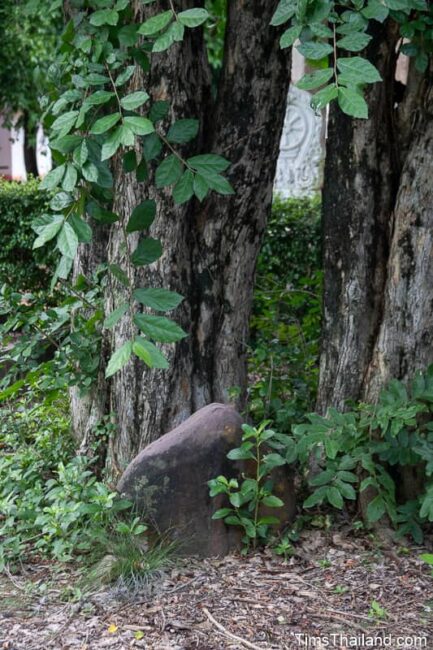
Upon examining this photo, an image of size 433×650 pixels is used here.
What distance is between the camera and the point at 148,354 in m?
3.14

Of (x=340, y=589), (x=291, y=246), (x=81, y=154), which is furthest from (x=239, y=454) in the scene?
(x=291, y=246)

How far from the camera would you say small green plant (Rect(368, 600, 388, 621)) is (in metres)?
3.88

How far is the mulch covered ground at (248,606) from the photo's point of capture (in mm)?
3736

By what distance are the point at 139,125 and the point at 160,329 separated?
0.85 metres

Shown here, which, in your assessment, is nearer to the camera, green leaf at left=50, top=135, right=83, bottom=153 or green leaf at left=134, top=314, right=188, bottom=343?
green leaf at left=134, top=314, right=188, bottom=343

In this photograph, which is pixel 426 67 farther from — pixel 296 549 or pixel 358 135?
pixel 296 549

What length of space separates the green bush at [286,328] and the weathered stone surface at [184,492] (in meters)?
0.70

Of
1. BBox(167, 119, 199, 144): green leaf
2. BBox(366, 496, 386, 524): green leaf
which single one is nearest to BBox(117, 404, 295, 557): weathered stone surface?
BBox(366, 496, 386, 524): green leaf

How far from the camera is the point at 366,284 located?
187 inches

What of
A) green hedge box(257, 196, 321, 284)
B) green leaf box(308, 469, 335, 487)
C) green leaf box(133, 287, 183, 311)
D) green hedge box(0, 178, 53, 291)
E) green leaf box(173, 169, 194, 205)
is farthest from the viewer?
green hedge box(0, 178, 53, 291)

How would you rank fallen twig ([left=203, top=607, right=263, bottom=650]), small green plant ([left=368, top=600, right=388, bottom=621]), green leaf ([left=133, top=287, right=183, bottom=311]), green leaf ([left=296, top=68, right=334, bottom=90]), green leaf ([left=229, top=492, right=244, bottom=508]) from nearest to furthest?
green leaf ([left=296, top=68, right=334, bottom=90]) < green leaf ([left=133, top=287, right=183, bottom=311]) < fallen twig ([left=203, top=607, right=263, bottom=650]) < small green plant ([left=368, top=600, right=388, bottom=621]) < green leaf ([left=229, top=492, right=244, bottom=508])

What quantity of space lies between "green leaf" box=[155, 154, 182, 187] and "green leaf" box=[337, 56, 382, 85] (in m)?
0.96

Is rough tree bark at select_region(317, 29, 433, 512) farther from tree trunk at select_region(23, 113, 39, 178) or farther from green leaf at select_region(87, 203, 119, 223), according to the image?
tree trunk at select_region(23, 113, 39, 178)

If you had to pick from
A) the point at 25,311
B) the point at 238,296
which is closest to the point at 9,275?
the point at 25,311
